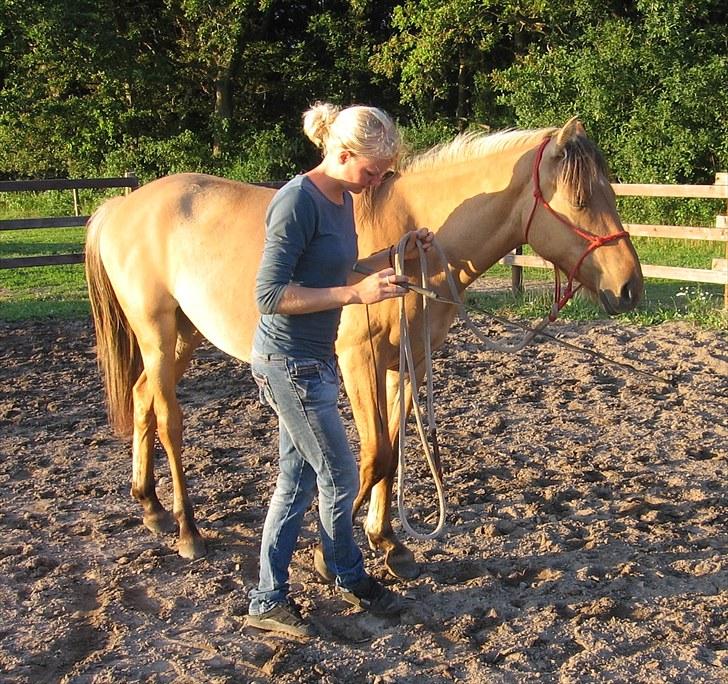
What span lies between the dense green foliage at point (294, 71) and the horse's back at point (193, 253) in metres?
14.3

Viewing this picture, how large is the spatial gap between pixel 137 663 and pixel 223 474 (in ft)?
6.59

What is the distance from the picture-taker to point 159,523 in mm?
4305

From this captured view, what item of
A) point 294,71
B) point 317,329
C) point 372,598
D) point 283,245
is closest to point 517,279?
point 372,598

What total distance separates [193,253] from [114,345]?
895mm

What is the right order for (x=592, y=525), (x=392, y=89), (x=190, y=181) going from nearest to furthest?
(x=592, y=525), (x=190, y=181), (x=392, y=89)

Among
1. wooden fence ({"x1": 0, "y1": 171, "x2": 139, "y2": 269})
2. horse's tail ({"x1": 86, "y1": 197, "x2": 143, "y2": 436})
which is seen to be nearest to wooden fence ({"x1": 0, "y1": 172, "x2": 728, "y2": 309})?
wooden fence ({"x1": 0, "y1": 171, "x2": 139, "y2": 269})

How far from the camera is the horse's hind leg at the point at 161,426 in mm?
4156

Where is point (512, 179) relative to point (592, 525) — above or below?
above

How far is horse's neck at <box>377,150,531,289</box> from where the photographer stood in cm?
364

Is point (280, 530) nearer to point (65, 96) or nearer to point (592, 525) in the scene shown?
point (592, 525)

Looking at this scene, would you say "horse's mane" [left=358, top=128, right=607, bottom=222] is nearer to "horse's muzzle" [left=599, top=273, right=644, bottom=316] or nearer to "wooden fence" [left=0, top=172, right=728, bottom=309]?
"horse's muzzle" [left=599, top=273, right=644, bottom=316]

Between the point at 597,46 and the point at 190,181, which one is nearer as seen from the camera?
the point at 190,181

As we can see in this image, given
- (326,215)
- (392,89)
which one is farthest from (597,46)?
(326,215)

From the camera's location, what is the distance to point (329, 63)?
2423 centimetres
